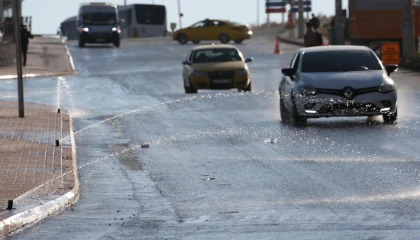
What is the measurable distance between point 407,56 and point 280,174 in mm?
33647

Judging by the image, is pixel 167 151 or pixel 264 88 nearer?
pixel 167 151

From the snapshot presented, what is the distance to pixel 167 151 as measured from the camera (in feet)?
62.8

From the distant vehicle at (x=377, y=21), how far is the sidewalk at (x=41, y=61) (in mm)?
11566

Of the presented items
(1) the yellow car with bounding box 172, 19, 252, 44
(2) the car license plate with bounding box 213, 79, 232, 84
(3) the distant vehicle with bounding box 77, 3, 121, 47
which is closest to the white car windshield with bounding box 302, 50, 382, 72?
(2) the car license plate with bounding box 213, 79, 232, 84

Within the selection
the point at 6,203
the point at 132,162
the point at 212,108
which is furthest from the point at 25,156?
the point at 212,108

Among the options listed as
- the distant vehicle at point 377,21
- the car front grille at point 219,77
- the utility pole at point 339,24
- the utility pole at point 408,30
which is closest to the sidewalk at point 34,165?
the car front grille at point 219,77

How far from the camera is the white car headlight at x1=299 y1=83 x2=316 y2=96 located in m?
22.7

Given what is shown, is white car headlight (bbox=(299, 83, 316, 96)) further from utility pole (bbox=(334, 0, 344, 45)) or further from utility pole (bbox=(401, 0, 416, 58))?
utility pole (bbox=(334, 0, 344, 45))

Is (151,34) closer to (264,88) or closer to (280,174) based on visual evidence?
(264,88)

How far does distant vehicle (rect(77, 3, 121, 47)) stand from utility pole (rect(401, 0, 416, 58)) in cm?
2684

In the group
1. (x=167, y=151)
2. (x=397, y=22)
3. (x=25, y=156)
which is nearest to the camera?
(x=25, y=156)

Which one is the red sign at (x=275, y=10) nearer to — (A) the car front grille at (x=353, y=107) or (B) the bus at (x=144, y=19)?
(B) the bus at (x=144, y=19)

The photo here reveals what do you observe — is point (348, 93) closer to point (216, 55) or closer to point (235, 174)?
point (235, 174)

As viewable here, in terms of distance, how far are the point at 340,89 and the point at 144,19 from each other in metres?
83.2
